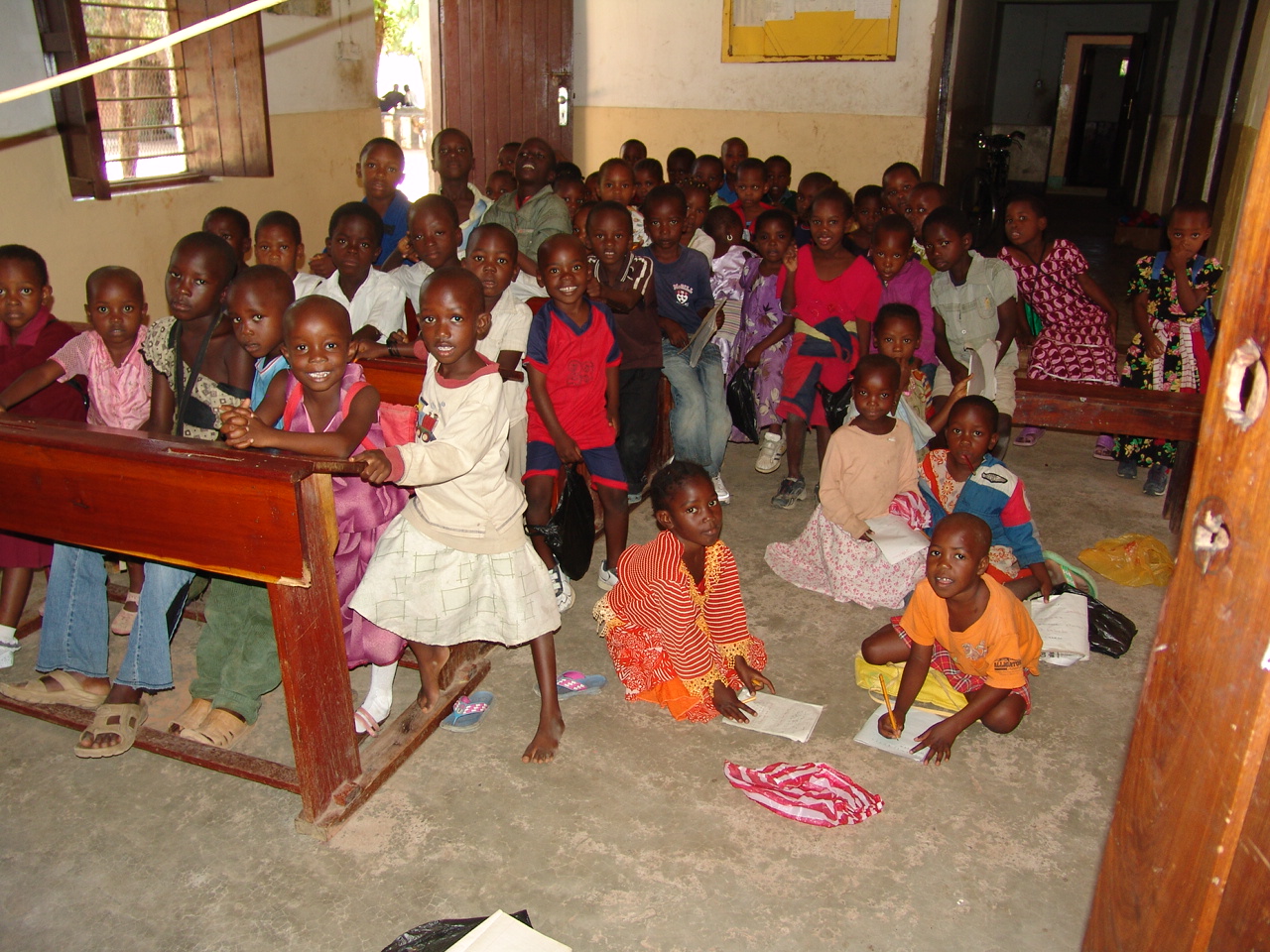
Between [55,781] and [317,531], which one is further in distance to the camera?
[55,781]

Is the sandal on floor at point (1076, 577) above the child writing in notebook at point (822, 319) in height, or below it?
below

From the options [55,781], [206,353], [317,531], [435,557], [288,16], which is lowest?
[55,781]

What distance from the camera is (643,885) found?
2.25 meters

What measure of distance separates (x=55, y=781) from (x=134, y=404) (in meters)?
1.18

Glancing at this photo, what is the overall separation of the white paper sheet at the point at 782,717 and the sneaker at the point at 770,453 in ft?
6.48

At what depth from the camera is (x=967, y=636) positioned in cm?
274

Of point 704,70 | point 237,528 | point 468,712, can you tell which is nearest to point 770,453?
point 468,712

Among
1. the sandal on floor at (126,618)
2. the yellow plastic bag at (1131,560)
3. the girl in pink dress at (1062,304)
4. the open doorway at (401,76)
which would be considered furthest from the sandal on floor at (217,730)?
the open doorway at (401,76)

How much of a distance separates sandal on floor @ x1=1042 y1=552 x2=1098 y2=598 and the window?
5.18 meters

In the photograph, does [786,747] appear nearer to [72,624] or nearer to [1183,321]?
[72,624]

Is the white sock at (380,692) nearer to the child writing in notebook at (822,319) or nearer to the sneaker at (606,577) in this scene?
the sneaker at (606,577)

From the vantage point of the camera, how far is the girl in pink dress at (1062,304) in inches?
181

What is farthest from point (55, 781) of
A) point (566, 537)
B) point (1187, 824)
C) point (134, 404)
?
point (1187, 824)

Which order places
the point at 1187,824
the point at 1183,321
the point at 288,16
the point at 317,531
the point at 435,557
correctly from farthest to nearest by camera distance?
the point at 288,16 < the point at 1183,321 < the point at 435,557 < the point at 317,531 < the point at 1187,824
